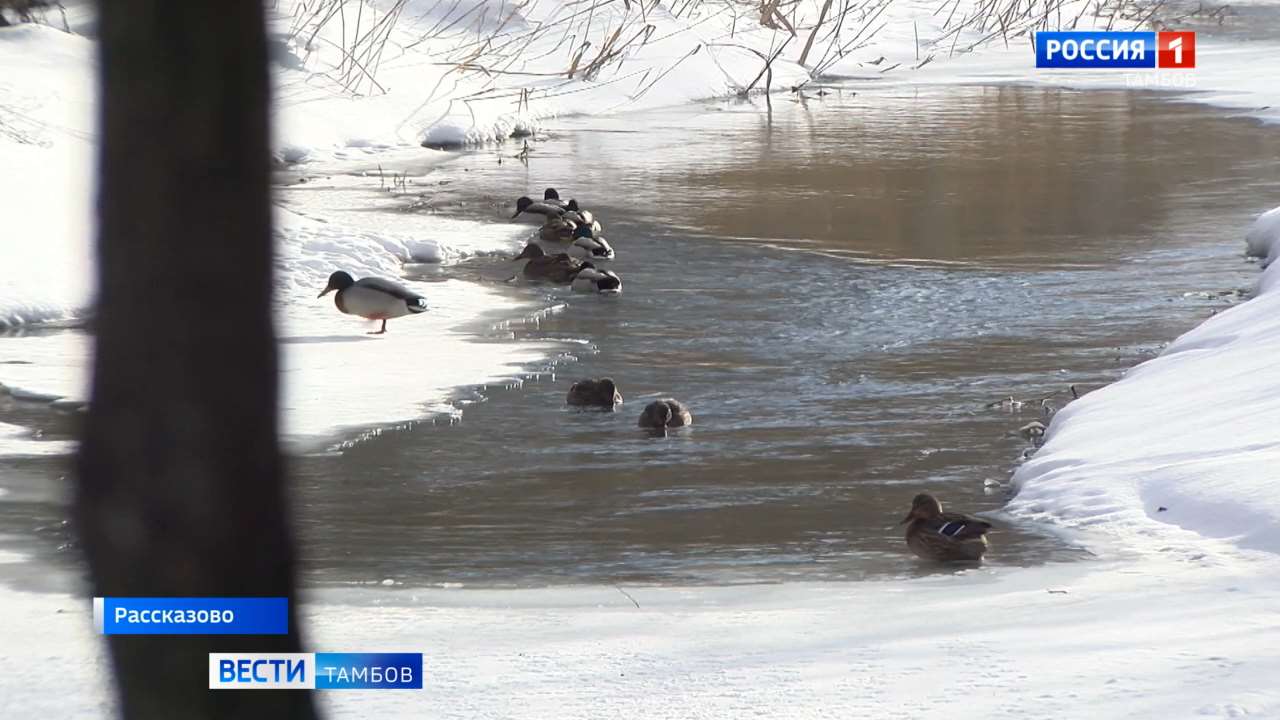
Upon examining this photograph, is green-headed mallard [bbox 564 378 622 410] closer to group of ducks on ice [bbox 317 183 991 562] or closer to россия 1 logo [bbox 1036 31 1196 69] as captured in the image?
group of ducks on ice [bbox 317 183 991 562]

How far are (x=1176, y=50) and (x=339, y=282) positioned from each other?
1136 inches

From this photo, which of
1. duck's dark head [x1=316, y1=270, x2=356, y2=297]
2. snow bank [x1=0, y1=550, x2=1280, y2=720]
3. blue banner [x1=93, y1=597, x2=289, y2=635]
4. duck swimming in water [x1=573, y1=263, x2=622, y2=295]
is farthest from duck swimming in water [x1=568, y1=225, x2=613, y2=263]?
blue banner [x1=93, y1=597, x2=289, y2=635]

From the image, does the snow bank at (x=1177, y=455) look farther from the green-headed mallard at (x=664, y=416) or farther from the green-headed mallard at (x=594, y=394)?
the green-headed mallard at (x=594, y=394)

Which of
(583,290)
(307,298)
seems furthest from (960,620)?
(583,290)

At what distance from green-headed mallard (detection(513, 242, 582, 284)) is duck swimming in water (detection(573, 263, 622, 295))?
67 mm

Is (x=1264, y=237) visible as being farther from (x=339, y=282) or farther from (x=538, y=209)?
(x=339, y=282)

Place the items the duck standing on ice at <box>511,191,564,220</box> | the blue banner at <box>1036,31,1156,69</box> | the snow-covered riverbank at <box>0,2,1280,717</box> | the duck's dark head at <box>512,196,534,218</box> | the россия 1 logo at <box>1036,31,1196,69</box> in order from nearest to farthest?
the snow-covered riverbank at <box>0,2,1280,717</box> < the duck standing on ice at <box>511,191,564,220</box> < the duck's dark head at <box>512,196,534,218</box> < the россия 1 logo at <box>1036,31,1196,69</box> < the blue banner at <box>1036,31,1156,69</box>

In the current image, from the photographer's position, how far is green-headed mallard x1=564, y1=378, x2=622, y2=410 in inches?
396

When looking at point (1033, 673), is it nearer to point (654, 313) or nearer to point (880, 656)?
point (880, 656)

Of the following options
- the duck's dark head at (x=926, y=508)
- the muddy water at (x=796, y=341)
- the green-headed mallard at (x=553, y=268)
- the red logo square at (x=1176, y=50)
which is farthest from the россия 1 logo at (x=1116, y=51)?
the duck's dark head at (x=926, y=508)

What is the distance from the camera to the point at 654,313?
13.5 meters

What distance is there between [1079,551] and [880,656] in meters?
A: 2.05

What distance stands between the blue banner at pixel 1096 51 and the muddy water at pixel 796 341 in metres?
11.8

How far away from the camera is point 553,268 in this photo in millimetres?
14602
